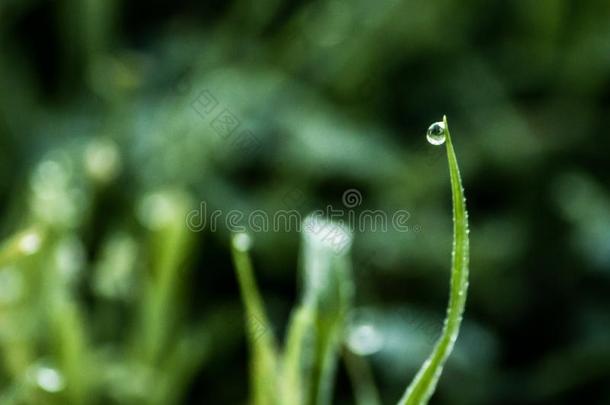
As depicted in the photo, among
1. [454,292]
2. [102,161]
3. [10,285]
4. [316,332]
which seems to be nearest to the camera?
[454,292]

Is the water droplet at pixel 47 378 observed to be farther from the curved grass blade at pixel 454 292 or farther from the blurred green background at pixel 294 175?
the curved grass blade at pixel 454 292

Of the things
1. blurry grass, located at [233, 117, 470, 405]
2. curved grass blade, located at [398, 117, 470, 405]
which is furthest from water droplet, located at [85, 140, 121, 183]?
curved grass blade, located at [398, 117, 470, 405]

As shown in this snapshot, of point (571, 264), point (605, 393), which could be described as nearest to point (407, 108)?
point (571, 264)

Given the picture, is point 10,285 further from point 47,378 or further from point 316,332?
point 316,332

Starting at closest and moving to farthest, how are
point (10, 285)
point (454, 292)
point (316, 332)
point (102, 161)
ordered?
point (454, 292) < point (316, 332) < point (10, 285) < point (102, 161)

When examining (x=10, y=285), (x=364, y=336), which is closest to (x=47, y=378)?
(x=10, y=285)

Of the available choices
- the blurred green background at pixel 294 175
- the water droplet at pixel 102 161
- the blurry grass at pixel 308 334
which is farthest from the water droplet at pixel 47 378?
the water droplet at pixel 102 161

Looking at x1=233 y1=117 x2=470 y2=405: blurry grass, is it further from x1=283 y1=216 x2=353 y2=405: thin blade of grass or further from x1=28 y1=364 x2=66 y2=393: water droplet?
x1=28 y1=364 x2=66 y2=393: water droplet
